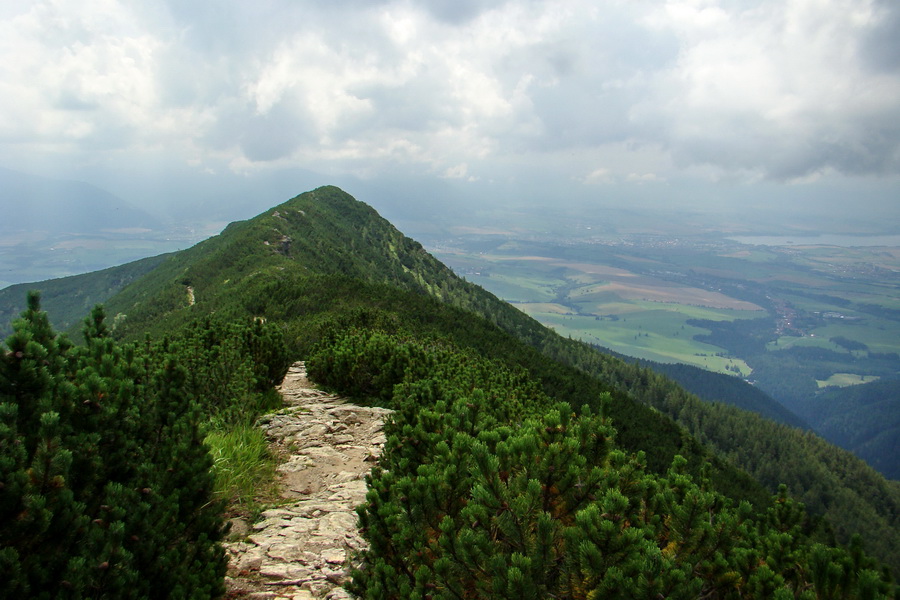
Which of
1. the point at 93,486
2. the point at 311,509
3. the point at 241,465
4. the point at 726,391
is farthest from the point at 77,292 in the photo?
the point at 726,391

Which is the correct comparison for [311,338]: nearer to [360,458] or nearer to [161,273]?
[360,458]

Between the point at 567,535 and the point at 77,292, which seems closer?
the point at 567,535

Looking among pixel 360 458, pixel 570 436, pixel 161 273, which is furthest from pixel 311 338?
pixel 161 273

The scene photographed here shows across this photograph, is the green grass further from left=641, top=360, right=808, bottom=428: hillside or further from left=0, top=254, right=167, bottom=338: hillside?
left=641, top=360, right=808, bottom=428: hillside

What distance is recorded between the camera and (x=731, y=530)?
3.60m

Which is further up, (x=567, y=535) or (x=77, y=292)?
(x=567, y=535)

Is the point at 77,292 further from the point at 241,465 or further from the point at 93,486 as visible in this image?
the point at 93,486

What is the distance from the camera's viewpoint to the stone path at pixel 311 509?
482 centimetres

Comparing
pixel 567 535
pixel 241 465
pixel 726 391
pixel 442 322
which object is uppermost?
pixel 567 535

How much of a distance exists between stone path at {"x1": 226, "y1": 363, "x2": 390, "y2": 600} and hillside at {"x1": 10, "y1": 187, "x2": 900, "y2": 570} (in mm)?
4911

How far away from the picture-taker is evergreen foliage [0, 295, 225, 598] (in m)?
2.85

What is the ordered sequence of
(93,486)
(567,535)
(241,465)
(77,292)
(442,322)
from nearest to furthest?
(567,535) → (93,486) → (241,465) → (442,322) → (77,292)

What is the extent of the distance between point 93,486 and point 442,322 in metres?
28.3

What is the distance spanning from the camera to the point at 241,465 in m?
6.82
